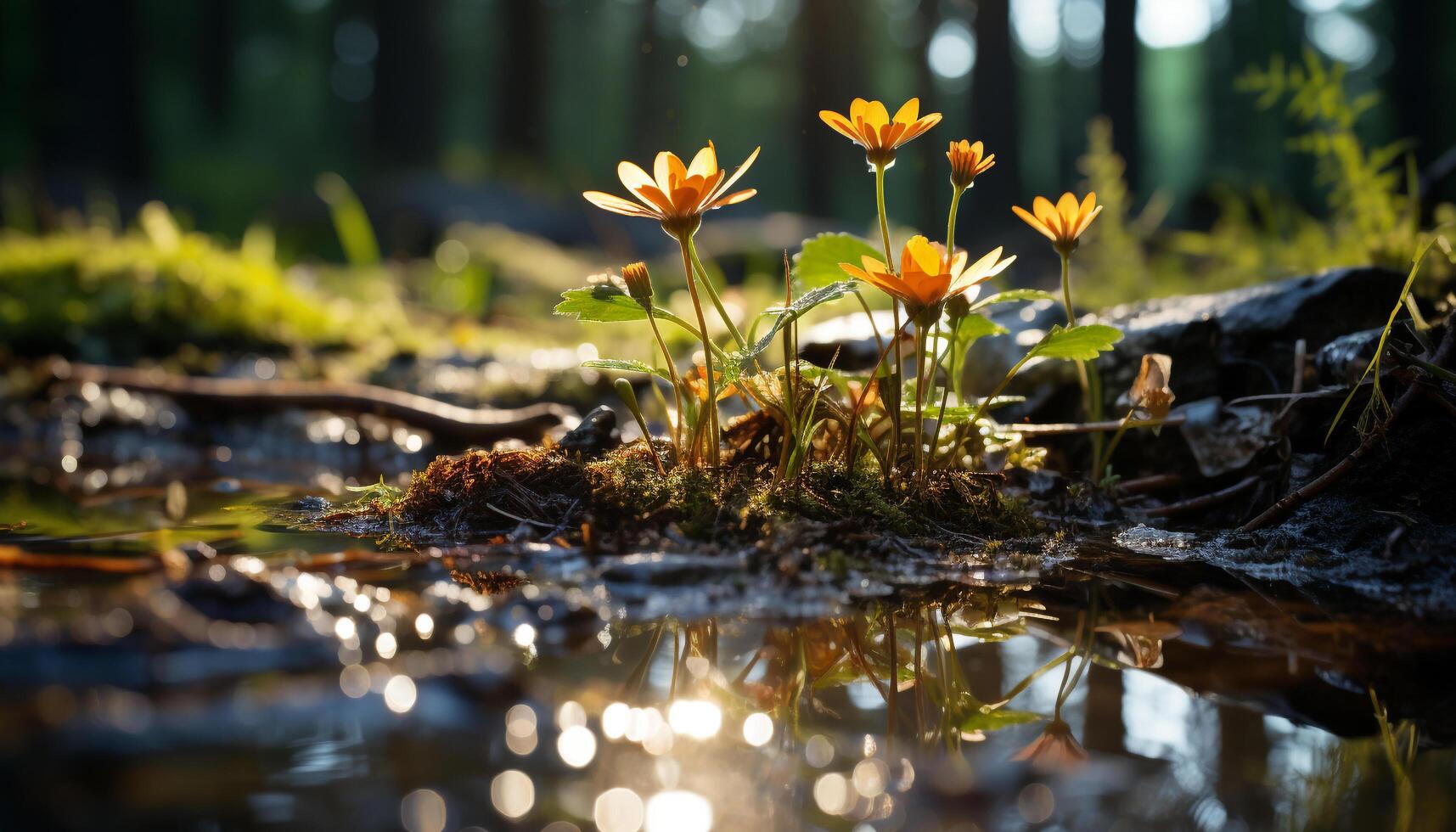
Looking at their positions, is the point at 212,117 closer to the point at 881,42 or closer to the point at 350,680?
the point at 881,42

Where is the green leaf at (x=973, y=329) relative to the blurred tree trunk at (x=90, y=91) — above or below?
below

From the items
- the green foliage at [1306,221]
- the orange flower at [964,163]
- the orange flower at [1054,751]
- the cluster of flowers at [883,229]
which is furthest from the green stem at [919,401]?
the green foliage at [1306,221]

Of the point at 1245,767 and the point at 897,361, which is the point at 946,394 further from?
the point at 1245,767

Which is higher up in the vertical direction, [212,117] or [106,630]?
[212,117]

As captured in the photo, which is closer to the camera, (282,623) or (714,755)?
(714,755)

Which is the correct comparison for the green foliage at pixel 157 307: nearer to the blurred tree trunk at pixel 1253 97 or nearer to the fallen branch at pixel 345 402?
the fallen branch at pixel 345 402

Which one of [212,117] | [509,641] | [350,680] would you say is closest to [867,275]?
[509,641]
